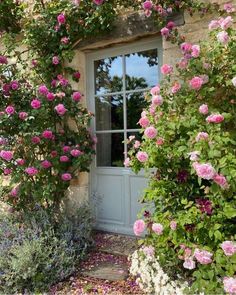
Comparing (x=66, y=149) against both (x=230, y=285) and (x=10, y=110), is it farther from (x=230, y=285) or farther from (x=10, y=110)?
(x=230, y=285)

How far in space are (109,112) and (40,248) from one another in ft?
6.01

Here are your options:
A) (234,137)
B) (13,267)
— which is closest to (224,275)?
(234,137)

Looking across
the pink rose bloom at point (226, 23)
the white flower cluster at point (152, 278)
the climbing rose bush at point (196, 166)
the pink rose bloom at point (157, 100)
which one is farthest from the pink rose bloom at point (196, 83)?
the white flower cluster at point (152, 278)

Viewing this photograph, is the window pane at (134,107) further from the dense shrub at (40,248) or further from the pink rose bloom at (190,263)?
the pink rose bloom at (190,263)

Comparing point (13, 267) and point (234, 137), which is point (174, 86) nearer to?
point (234, 137)

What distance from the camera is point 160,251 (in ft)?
9.24

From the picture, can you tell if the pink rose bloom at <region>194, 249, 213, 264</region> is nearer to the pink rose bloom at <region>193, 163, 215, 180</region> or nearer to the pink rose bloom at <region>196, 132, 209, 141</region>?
the pink rose bloom at <region>193, 163, 215, 180</region>

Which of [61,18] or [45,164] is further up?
[61,18]

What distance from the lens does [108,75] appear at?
4383 millimetres

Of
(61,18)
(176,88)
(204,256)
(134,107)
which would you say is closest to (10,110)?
(61,18)

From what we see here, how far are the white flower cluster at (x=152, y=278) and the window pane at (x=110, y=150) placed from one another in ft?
4.91

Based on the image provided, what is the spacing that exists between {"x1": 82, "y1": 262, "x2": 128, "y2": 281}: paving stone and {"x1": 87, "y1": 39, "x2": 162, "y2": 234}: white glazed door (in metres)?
0.69

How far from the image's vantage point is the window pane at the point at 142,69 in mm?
4031

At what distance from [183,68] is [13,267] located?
91.4 inches
